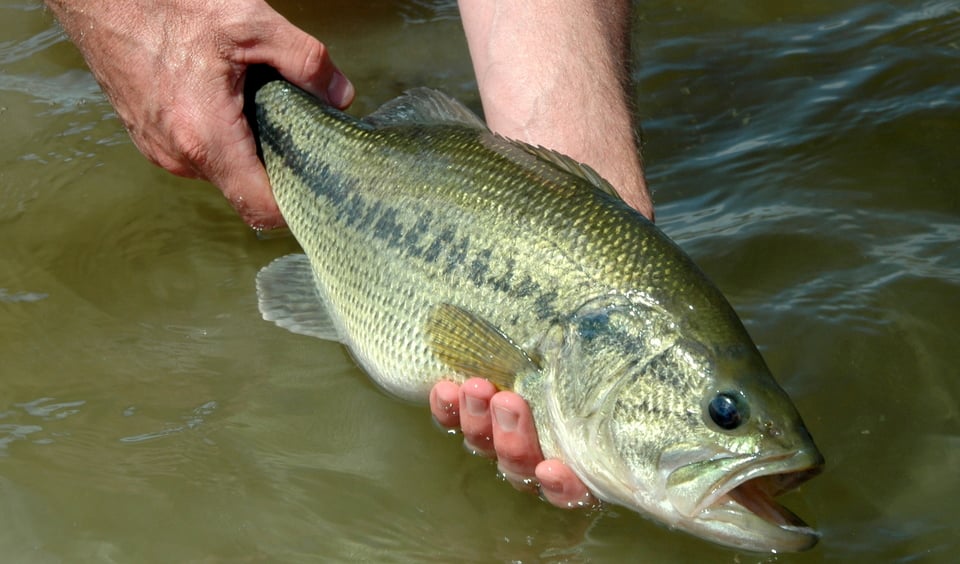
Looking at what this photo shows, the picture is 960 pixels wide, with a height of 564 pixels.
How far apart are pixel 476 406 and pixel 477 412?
29 millimetres

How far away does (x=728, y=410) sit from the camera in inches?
117

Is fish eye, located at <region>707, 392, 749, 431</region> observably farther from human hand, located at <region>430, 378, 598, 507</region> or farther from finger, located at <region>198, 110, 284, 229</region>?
→ finger, located at <region>198, 110, 284, 229</region>

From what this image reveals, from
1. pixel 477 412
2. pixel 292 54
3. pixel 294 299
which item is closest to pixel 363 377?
pixel 294 299

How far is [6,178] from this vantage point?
17.6 ft

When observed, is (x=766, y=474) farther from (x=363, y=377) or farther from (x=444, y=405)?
(x=363, y=377)

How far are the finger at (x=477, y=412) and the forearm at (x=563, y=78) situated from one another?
3.45 feet

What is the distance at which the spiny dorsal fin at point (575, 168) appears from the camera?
353 cm

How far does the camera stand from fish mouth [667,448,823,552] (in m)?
2.89

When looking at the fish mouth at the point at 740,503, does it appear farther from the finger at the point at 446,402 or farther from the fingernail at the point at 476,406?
the finger at the point at 446,402

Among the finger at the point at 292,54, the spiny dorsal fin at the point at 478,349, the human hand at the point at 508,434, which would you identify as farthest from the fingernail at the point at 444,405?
the finger at the point at 292,54

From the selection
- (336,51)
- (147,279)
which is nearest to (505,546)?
(147,279)

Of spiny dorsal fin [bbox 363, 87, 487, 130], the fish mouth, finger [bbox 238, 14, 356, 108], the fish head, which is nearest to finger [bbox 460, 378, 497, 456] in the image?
the fish head

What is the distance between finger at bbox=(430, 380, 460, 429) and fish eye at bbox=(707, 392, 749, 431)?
80cm

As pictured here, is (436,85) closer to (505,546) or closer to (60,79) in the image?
(60,79)
